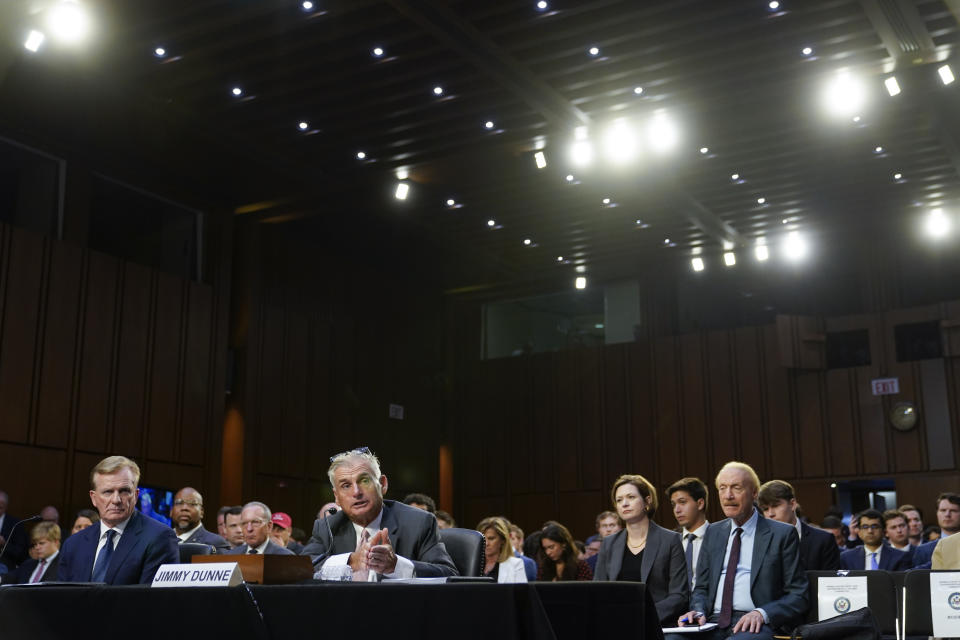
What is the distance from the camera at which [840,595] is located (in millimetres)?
4832

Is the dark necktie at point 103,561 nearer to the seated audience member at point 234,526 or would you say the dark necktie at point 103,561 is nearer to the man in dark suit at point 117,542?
the man in dark suit at point 117,542

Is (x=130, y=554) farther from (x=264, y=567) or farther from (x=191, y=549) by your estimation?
(x=264, y=567)

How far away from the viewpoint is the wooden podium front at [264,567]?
268 cm

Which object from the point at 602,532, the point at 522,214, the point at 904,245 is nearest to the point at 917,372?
the point at 904,245

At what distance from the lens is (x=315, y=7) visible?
8.81 metres

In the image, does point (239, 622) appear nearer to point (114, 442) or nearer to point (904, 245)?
point (114, 442)

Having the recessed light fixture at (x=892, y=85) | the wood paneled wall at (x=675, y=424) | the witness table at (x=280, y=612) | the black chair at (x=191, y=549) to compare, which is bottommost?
the witness table at (x=280, y=612)

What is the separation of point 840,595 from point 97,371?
29.9ft

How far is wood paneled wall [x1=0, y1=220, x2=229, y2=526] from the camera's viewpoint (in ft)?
35.0

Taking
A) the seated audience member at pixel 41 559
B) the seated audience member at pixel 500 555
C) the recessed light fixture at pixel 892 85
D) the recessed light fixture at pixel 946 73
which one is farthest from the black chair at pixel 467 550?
the recessed light fixture at pixel 946 73

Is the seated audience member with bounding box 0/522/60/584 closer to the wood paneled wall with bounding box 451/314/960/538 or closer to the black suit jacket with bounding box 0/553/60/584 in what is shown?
the black suit jacket with bounding box 0/553/60/584

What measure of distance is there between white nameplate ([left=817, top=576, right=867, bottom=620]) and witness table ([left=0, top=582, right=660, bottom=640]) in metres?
2.83

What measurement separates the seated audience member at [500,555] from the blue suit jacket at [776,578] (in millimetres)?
2198

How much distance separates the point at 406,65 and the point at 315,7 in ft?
4.35
